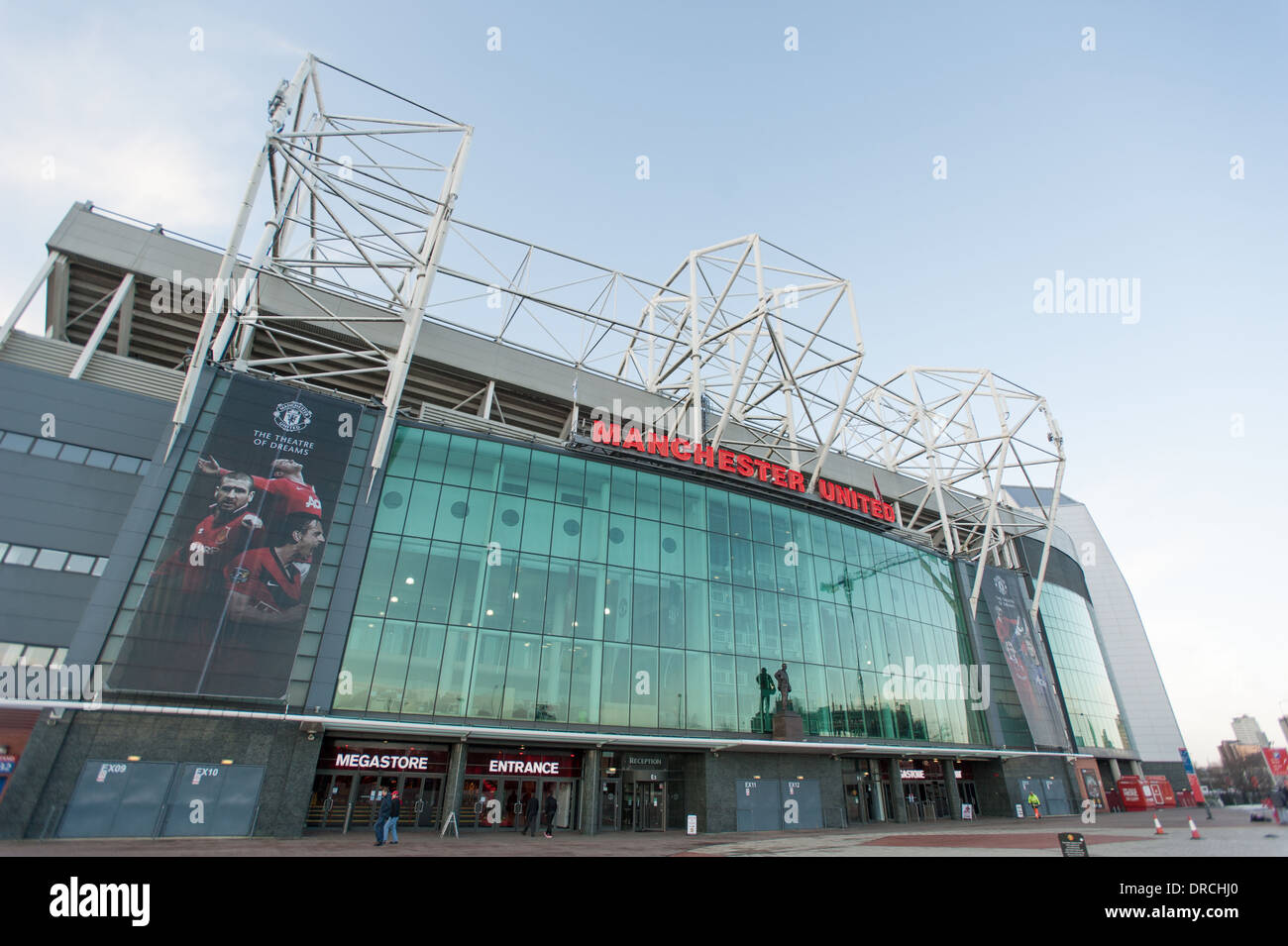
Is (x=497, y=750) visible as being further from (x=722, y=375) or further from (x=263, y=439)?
(x=722, y=375)

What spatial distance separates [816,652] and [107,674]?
3293 cm

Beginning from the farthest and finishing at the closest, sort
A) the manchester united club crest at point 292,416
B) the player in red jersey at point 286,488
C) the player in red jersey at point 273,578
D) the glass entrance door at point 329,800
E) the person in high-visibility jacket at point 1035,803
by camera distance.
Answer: the person in high-visibility jacket at point 1035,803 < the manchester united club crest at point 292,416 < the player in red jersey at point 286,488 < the glass entrance door at point 329,800 < the player in red jersey at point 273,578

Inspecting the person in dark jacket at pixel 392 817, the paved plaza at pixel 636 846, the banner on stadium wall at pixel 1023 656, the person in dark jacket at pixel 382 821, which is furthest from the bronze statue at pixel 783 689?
the banner on stadium wall at pixel 1023 656

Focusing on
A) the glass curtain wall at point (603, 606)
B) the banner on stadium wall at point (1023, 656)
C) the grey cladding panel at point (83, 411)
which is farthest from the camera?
the banner on stadium wall at point (1023, 656)

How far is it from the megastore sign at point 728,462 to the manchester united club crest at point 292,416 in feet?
45.5

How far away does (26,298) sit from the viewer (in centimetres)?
2553

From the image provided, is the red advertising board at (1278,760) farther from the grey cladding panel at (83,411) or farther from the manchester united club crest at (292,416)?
the grey cladding panel at (83,411)

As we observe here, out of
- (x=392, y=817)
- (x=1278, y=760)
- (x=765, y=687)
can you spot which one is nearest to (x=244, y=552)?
(x=392, y=817)

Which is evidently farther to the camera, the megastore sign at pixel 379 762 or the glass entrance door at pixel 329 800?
the megastore sign at pixel 379 762

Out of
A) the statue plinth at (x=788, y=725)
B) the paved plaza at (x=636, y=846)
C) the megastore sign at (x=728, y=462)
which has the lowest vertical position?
the paved plaza at (x=636, y=846)

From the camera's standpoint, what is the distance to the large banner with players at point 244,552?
2191 centimetres

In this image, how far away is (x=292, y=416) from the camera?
90.8 feet
